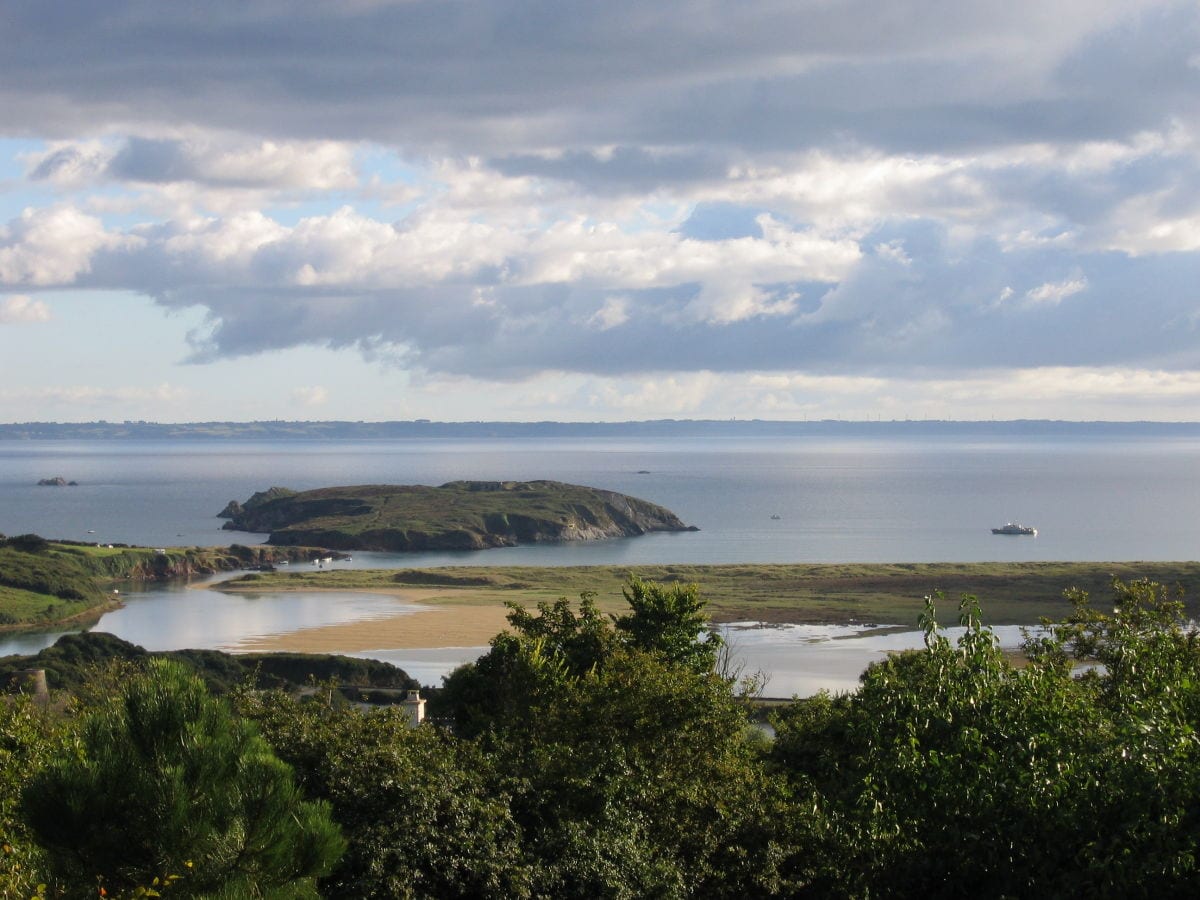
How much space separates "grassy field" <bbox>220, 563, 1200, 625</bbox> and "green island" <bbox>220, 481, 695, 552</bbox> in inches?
1375

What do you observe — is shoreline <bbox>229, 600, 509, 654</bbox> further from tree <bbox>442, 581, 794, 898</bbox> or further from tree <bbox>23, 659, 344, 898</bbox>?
tree <bbox>23, 659, 344, 898</bbox>

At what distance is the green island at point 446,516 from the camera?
506 ft

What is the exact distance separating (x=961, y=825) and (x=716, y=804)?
5398 mm

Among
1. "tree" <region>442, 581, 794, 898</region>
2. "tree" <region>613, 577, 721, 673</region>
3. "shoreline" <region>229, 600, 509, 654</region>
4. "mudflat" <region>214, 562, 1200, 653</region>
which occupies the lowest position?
"shoreline" <region>229, 600, 509, 654</region>

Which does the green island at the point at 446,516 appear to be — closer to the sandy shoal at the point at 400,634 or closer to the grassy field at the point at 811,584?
the grassy field at the point at 811,584

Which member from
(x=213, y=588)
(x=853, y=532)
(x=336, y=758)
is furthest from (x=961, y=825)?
(x=853, y=532)

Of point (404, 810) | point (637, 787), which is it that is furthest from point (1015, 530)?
point (404, 810)

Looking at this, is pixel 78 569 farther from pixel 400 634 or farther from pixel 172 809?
pixel 172 809

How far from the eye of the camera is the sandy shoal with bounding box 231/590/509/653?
73562 mm

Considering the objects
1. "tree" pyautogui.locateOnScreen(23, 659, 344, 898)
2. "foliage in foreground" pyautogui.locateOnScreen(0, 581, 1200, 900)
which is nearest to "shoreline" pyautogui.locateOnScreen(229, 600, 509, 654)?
"foliage in foreground" pyautogui.locateOnScreen(0, 581, 1200, 900)

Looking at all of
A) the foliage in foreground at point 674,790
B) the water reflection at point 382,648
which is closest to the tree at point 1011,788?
the foliage in foreground at point 674,790

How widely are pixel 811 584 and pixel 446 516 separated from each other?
235ft

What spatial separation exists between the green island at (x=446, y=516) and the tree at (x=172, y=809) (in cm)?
13644

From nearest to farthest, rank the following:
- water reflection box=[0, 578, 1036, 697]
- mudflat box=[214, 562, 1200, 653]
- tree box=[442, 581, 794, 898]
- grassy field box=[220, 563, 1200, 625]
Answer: tree box=[442, 581, 794, 898] → water reflection box=[0, 578, 1036, 697] → mudflat box=[214, 562, 1200, 653] → grassy field box=[220, 563, 1200, 625]
